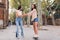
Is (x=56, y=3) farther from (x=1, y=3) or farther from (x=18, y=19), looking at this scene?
(x=18, y=19)

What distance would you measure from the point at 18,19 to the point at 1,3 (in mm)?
10663

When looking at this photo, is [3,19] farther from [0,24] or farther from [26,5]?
[26,5]

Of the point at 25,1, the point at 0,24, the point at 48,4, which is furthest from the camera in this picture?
the point at 25,1

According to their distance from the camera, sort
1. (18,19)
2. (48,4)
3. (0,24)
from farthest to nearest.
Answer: (48,4), (0,24), (18,19)

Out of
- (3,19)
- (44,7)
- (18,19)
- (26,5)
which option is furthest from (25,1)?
(18,19)

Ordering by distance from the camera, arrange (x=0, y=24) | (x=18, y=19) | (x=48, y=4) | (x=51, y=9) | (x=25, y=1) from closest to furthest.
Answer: (x=18, y=19) → (x=0, y=24) → (x=48, y=4) → (x=51, y=9) → (x=25, y=1)

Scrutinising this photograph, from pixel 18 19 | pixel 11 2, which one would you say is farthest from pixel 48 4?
pixel 18 19

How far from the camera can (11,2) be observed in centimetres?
4397

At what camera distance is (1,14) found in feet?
74.0

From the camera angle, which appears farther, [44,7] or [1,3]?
[44,7]

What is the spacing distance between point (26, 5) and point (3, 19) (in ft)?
64.8

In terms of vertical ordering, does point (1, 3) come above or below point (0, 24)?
above

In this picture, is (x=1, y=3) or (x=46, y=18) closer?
(x=1, y=3)

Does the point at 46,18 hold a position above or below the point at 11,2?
below
